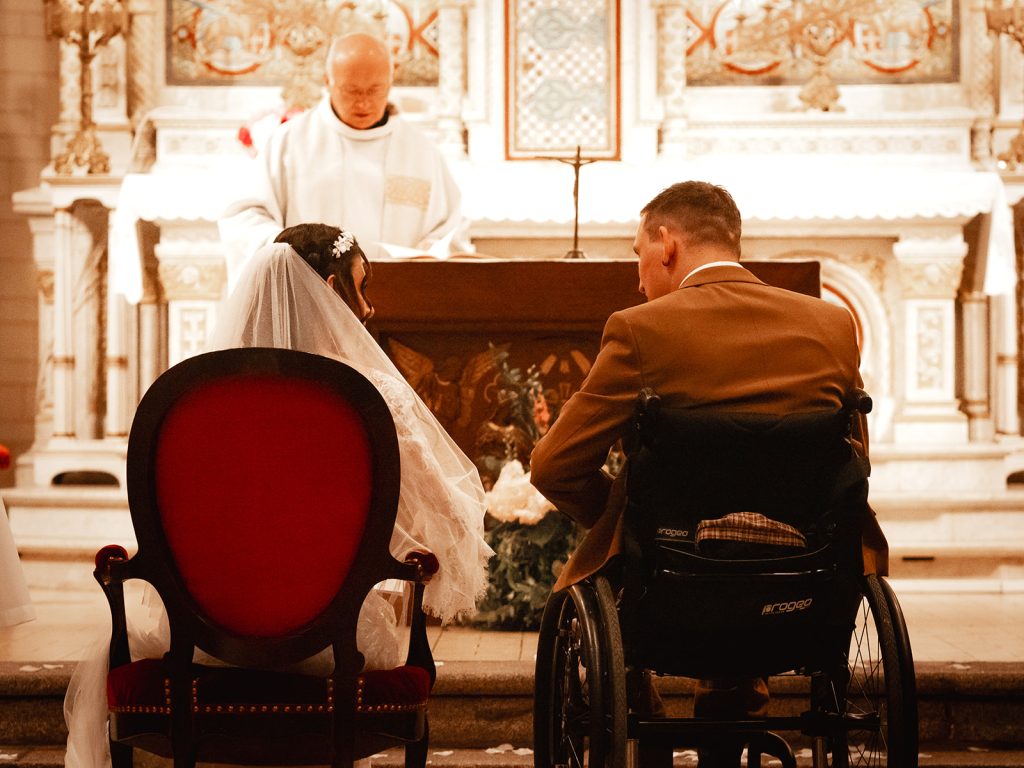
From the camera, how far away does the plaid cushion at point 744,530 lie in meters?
2.42

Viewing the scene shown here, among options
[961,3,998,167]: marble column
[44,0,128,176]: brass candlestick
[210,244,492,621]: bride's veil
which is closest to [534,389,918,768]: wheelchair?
[210,244,492,621]: bride's veil

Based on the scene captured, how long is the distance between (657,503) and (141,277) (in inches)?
188

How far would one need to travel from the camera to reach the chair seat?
2479mm

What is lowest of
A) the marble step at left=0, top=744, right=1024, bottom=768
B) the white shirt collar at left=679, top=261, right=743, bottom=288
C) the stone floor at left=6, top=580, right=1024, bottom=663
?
the marble step at left=0, top=744, right=1024, bottom=768

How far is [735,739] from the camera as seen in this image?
2.55 m

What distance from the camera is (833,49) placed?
7152 millimetres

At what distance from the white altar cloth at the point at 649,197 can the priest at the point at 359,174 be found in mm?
1125

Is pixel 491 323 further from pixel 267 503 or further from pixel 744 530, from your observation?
pixel 744 530

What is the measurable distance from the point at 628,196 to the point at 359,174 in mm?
1748

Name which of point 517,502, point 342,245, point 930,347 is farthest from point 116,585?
point 930,347

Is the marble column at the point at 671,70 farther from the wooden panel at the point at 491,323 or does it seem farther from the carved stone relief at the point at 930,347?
the wooden panel at the point at 491,323

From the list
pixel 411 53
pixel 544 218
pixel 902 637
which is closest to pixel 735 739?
pixel 902 637

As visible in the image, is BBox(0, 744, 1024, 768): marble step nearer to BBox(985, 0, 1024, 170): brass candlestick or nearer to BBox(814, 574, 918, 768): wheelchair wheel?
BBox(814, 574, 918, 768): wheelchair wheel

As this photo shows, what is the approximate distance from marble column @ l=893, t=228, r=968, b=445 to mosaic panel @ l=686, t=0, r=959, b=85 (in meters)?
1.15
